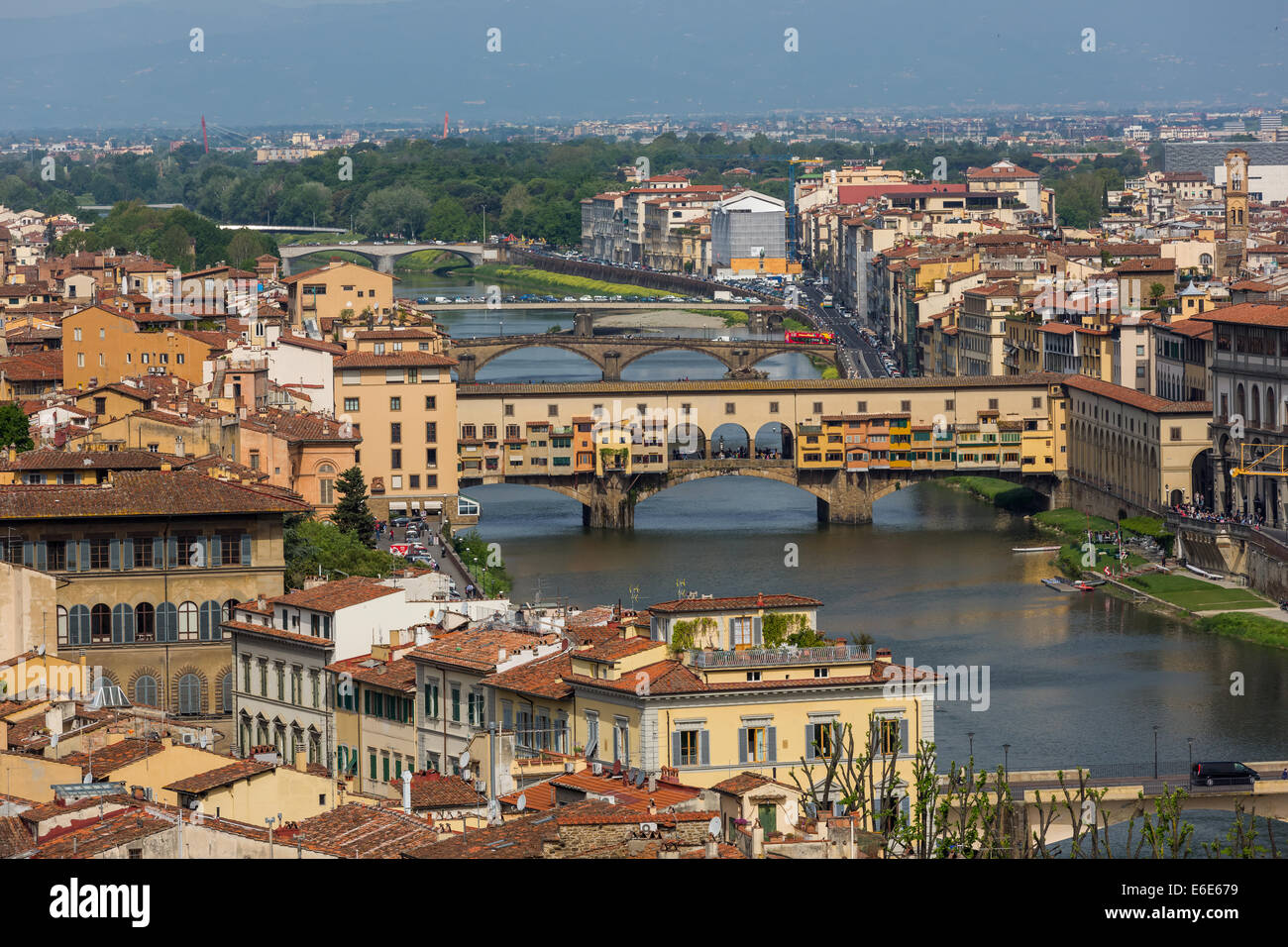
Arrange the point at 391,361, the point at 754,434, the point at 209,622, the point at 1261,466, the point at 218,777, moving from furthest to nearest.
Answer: the point at 754,434
the point at 391,361
the point at 1261,466
the point at 209,622
the point at 218,777

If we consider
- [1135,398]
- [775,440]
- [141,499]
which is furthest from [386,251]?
[141,499]

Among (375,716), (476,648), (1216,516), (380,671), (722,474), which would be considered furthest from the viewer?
(722,474)

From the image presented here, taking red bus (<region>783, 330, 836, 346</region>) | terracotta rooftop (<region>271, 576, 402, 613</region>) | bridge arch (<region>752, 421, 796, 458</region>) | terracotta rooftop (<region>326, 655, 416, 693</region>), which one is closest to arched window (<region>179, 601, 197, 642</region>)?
terracotta rooftop (<region>271, 576, 402, 613</region>)

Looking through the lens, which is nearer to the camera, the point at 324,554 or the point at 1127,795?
the point at 1127,795

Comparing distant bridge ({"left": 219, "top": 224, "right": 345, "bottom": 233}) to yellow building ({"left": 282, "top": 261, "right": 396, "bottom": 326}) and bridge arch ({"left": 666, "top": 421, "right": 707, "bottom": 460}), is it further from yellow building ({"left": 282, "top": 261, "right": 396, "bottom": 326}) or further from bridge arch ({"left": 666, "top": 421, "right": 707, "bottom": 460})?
bridge arch ({"left": 666, "top": 421, "right": 707, "bottom": 460})

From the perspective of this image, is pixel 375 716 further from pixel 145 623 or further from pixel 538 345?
pixel 538 345
